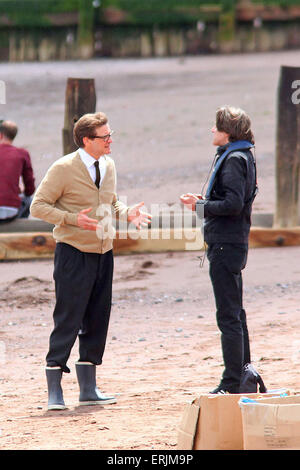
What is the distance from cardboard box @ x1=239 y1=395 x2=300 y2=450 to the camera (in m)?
4.99

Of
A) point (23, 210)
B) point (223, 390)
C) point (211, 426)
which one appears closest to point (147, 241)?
point (23, 210)

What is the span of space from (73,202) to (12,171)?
4358mm

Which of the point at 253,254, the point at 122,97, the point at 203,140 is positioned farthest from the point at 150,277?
the point at 122,97

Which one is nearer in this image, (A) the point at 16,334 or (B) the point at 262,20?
(A) the point at 16,334

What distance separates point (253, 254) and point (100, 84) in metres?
10.1

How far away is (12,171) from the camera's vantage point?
35.5 ft

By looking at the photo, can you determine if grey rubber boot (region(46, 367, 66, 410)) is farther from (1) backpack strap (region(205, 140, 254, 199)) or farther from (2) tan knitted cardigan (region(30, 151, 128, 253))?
(1) backpack strap (region(205, 140, 254, 199))

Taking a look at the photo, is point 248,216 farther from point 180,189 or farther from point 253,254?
point 180,189

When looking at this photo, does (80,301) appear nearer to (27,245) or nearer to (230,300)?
(230,300)

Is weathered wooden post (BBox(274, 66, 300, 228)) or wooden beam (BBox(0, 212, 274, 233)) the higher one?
weathered wooden post (BBox(274, 66, 300, 228))

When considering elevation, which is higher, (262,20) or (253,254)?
(262,20)

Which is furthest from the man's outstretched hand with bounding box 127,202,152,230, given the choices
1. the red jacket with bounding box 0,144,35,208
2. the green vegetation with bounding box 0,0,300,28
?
the green vegetation with bounding box 0,0,300,28

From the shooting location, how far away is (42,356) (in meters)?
8.16

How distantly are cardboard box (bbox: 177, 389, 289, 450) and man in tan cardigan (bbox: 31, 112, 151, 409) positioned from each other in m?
1.38
